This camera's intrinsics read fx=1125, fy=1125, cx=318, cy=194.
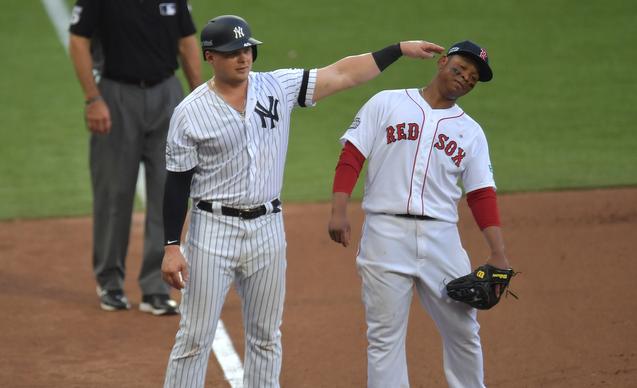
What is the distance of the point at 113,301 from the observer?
7.21m

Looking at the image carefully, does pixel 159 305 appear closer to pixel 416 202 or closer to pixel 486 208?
pixel 416 202

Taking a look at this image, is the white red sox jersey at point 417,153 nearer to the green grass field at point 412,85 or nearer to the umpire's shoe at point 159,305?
the umpire's shoe at point 159,305

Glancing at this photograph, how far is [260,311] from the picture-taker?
4934 mm

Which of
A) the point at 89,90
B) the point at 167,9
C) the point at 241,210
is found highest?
the point at 167,9

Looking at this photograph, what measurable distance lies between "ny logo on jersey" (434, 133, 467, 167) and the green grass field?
15.5 ft

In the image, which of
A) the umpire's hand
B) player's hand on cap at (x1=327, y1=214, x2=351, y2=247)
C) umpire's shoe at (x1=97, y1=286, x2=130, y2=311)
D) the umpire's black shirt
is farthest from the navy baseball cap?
umpire's shoe at (x1=97, y1=286, x2=130, y2=311)

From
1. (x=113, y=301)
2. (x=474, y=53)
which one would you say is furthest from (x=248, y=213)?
(x=113, y=301)

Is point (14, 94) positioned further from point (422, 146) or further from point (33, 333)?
point (422, 146)

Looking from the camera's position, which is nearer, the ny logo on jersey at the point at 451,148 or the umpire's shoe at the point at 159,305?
the ny logo on jersey at the point at 451,148

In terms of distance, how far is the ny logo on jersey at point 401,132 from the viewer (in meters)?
4.93

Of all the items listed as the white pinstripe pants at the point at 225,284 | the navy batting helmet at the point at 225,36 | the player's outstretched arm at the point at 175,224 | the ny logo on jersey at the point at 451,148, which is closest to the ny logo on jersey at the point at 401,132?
the ny logo on jersey at the point at 451,148

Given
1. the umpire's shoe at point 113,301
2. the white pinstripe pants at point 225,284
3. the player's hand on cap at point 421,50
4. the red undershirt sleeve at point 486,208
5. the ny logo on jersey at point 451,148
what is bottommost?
the umpire's shoe at point 113,301

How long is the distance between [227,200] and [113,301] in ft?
8.72

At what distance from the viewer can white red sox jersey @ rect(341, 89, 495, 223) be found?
4.93 meters
